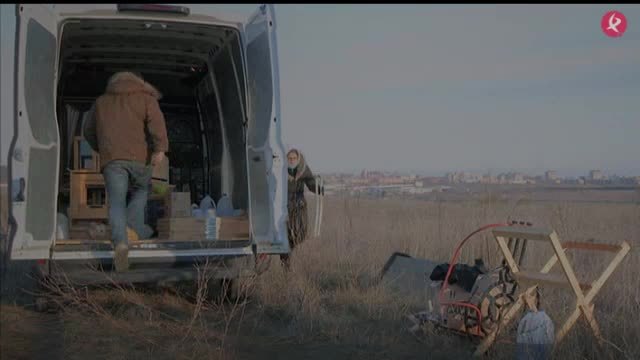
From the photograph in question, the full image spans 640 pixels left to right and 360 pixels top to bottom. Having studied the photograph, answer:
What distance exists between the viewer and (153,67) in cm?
882

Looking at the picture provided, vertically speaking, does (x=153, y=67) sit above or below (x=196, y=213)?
above

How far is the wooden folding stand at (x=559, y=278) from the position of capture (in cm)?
483

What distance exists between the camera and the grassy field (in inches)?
216

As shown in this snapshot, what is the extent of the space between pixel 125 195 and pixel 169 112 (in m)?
2.73

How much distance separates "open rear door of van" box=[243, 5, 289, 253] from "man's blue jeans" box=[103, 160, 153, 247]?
996 mm

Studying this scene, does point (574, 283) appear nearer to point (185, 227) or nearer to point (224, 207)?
point (185, 227)

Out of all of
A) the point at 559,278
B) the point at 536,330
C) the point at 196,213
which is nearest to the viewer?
the point at 536,330

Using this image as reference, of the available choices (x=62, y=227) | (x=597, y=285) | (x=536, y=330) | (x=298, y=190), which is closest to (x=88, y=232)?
(x=62, y=227)

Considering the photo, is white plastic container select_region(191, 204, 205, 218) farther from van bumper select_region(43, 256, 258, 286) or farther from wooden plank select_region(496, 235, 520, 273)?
wooden plank select_region(496, 235, 520, 273)

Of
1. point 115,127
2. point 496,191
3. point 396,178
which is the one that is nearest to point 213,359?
point 115,127

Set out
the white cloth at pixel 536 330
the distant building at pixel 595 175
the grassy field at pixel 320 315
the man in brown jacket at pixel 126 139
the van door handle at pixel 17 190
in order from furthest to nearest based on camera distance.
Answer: the distant building at pixel 595 175
the man in brown jacket at pixel 126 139
the van door handle at pixel 17 190
the grassy field at pixel 320 315
the white cloth at pixel 536 330

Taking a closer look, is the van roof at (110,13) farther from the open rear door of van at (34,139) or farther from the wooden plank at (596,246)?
the wooden plank at (596,246)

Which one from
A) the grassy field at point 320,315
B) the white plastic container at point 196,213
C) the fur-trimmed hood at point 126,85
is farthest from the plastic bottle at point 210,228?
the fur-trimmed hood at point 126,85

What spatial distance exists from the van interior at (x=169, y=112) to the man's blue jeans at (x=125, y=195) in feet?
0.72
